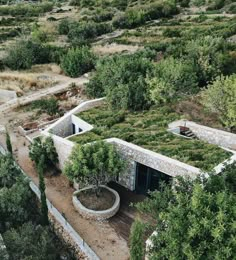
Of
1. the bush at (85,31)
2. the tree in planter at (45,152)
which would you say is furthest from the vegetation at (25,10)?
the tree in planter at (45,152)

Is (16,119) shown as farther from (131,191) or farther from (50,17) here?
(50,17)

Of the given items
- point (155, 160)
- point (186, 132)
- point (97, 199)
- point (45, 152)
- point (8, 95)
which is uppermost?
point (155, 160)

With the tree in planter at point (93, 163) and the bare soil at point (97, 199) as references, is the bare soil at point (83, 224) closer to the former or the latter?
the bare soil at point (97, 199)

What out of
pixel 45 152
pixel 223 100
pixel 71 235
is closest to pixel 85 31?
pixel 45 152

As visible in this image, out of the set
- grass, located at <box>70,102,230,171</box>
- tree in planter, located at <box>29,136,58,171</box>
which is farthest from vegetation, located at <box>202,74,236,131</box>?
tree in planter, located at <box>29,136,58,171</box>

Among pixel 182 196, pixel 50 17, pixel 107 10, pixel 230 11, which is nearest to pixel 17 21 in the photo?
pixel 50 17

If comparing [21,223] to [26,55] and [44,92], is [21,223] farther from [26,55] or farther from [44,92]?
[26,55]
